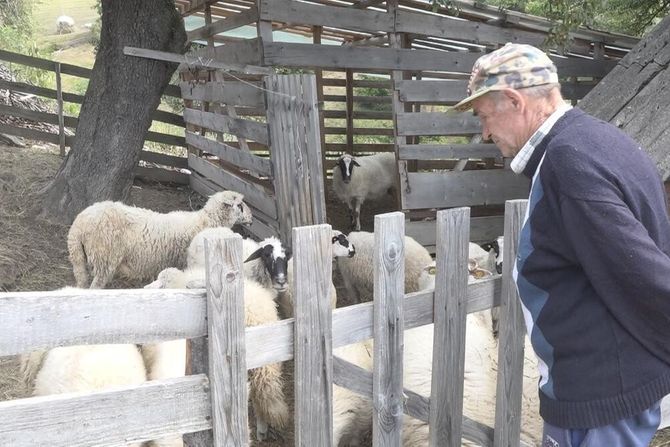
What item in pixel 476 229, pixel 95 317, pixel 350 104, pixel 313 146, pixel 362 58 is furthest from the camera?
pixel 350 104

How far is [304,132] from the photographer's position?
17.6 feet

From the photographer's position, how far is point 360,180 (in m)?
9.77

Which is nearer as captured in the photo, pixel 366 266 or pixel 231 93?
pixel 366 266

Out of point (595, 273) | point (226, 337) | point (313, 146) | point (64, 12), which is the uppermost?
point (64, 12)

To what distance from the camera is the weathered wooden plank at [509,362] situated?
2.69 meters

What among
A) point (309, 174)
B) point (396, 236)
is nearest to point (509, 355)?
point (396, 236)

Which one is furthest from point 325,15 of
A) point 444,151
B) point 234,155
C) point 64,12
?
point 64,12

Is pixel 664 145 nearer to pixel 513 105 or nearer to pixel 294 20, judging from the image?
pixel 513 105

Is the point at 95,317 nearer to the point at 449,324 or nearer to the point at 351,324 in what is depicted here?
the point at 351,324

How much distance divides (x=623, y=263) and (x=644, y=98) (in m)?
3.98

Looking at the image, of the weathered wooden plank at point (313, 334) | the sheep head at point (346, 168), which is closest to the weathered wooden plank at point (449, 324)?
the weathered wooden plank at point (313, 334)

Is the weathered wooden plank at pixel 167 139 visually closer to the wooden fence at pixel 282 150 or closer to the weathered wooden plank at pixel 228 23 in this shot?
the weathered wooden plank at pixel 228 23

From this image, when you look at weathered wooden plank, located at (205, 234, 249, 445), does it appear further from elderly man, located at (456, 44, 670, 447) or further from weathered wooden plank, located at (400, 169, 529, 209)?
weathered wooden plank, located at (400, 169, 529, 209)

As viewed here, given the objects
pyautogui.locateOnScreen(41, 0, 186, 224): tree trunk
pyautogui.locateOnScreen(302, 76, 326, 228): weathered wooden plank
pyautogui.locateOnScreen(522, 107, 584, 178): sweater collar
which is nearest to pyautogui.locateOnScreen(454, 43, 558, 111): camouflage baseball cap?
pyautogui.locateOnScreen(522, 107, 584, 178): sweater collar
